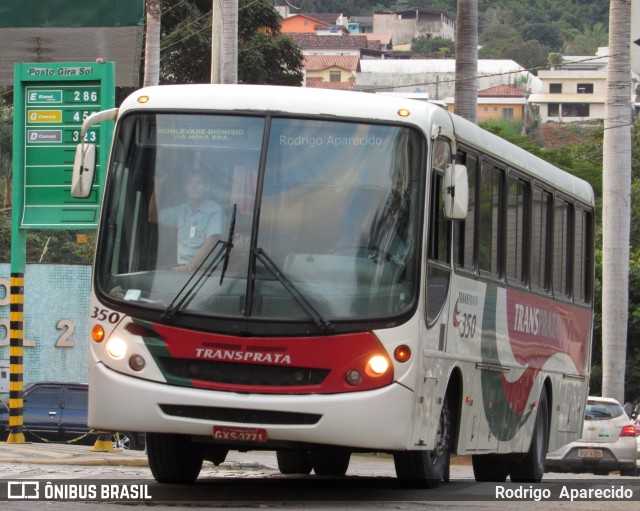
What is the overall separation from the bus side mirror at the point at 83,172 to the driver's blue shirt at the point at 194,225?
822mm

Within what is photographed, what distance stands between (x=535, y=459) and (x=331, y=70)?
542 ft

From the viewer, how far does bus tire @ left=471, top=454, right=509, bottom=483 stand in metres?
15.7

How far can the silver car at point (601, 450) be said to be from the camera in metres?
24.2

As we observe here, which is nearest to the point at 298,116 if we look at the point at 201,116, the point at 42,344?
the point at 201,116

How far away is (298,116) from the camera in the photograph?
11086mm

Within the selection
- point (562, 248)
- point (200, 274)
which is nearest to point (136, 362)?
point (200, 274)

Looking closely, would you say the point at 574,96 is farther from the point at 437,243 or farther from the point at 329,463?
the point at 437,243

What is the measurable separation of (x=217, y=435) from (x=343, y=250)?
1.51m

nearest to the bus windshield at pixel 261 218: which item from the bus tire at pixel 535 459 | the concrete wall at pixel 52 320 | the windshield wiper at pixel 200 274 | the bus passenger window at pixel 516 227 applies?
the windshield wiper at pixel 200 274

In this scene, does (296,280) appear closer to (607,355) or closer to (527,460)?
(527,460)

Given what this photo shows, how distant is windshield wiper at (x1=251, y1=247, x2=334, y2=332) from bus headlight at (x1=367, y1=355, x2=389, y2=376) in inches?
13.9

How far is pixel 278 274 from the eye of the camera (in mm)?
10586

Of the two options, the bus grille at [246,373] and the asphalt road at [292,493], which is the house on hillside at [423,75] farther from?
the bus grille at [246,373]

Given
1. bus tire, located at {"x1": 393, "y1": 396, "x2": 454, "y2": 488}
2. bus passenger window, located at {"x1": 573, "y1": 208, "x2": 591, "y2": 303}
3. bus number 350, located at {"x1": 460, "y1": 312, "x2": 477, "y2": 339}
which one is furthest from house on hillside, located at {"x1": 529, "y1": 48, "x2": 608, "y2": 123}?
bus tire, located at {"x1": 393, "y1": 396, "x2": 454, "y2": 488}
